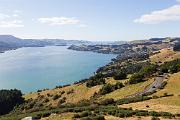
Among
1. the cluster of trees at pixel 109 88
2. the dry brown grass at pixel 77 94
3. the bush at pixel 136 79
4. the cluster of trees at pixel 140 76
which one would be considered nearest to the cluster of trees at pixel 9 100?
the dry brown grass at pixel 77 94

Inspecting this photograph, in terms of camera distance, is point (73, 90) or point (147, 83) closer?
point (147, 83)

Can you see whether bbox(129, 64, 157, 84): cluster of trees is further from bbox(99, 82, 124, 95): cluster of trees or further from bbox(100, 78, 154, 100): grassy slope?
bbox(100, 78, 154, 100): grassy slope

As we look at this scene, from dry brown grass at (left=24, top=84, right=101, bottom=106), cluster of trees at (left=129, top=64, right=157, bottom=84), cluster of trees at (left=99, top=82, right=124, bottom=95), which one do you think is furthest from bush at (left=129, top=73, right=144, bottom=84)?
dry brown grass at (left=24, top=84, right=101, bottom=106)

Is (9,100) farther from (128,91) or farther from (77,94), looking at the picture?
(128,91)

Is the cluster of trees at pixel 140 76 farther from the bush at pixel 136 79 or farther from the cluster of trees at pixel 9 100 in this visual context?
the cluster of trees at pixel 9 100

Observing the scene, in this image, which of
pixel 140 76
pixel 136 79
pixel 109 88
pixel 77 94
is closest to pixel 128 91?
pixel 109 88

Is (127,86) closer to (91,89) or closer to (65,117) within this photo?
(91,89)

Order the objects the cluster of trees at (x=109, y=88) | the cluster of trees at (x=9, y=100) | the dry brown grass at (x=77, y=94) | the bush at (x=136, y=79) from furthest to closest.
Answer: the cluster of trees at (x=9, y=100)
the dry brown grass at (x=77, y=94)
the bush at (x=136, y=79)
the cluster of trees at (x=109, y=88)

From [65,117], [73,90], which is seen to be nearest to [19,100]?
[73,90]
